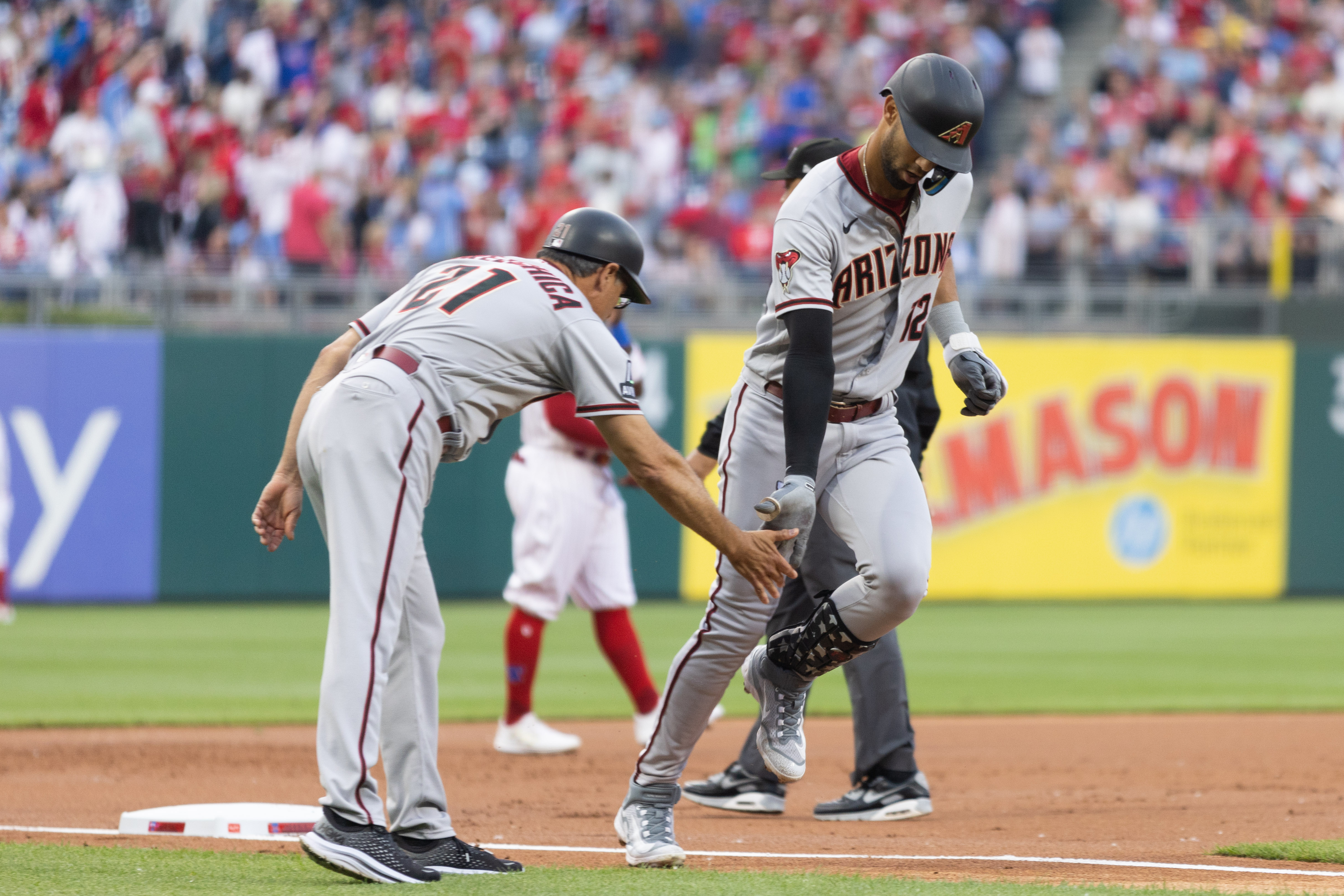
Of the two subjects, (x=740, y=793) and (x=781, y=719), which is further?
(x=740, y=793)

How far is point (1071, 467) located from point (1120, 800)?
9503 mm

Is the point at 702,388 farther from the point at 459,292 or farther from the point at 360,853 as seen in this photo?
the point at 360,853

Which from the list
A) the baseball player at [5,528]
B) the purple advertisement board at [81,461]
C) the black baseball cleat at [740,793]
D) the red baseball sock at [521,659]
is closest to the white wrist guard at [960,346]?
the black baseball cleat at [740,793]

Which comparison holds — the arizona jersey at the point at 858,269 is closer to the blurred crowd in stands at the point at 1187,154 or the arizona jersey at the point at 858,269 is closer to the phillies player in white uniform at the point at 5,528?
the phillies player in white uniform at the point at 5,528

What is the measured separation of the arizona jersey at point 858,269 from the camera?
4801mm

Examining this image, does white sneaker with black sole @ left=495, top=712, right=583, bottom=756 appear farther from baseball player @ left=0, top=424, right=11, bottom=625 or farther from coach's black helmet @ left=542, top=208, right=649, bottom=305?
baseball player @ left=0, top=424, right=11, bottom=625

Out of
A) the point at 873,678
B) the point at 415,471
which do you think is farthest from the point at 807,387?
the point at 873,678

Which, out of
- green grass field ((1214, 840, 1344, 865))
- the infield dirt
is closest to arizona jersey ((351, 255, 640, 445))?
the infield dirt

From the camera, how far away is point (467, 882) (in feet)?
14.7

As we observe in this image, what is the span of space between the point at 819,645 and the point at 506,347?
4.08ft

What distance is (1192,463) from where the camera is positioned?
15.9m

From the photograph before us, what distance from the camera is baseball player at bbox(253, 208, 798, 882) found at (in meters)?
4.41

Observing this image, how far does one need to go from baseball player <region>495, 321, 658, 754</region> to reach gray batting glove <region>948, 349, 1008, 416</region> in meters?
2.61

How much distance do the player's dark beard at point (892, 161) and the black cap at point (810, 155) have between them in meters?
1.47
